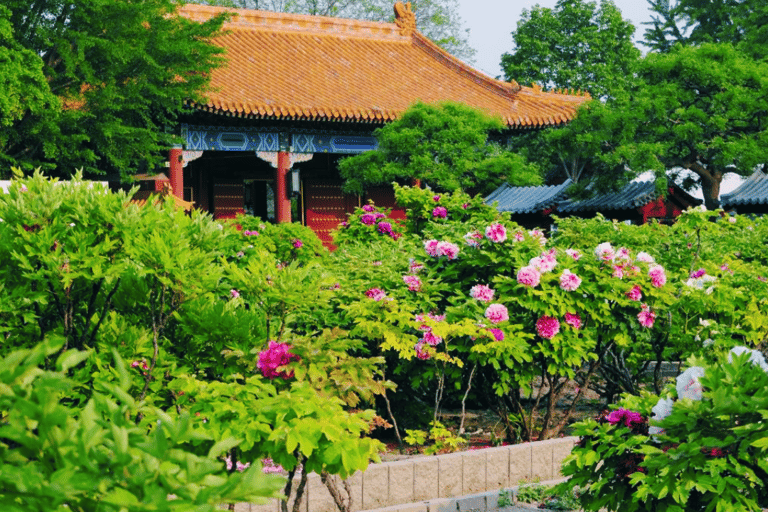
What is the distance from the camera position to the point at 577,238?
32.1 feet

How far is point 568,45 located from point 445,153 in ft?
77.4

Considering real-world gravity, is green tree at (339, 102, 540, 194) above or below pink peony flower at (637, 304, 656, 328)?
→ above

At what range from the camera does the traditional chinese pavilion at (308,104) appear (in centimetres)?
1883

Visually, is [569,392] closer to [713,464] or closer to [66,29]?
[713,464]

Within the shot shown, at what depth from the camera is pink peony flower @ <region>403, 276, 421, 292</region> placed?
6.62 metres

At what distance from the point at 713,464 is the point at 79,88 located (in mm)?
13566

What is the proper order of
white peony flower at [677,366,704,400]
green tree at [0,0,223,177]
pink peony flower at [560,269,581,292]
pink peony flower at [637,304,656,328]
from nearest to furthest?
white peony flower at [677,366,704,400] → pink peony flower at [560,269,581,292] → pink peony flower at [637,304,656,328] → green tree at [0,0,223,177]

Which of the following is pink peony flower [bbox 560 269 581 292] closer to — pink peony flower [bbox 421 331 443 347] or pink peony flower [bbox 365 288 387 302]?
pink peony flower [bbox 421 331 443 347]

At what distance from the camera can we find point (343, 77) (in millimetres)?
20609

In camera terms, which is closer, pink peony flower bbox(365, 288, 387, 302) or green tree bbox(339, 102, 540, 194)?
pink peony flower bbox(365, 288, 387, 302)

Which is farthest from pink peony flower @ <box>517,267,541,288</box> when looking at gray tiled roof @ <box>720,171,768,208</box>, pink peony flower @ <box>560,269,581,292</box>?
gray tiled roof @ <box>720,171,768,208</box>

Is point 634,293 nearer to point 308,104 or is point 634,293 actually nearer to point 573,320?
point 573,320

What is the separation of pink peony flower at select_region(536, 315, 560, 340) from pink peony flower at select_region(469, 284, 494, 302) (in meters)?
0.37

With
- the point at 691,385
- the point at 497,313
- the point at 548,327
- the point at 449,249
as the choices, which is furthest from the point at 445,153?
the point at 691,385
